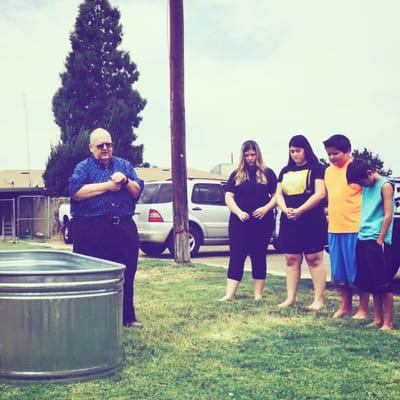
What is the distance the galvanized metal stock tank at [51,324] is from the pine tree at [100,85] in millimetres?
37743

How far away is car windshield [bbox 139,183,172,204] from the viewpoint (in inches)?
587

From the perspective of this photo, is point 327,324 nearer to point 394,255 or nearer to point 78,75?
point 394,255

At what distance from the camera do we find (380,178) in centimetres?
622

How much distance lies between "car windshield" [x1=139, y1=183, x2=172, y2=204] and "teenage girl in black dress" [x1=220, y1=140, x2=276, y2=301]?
281 inches

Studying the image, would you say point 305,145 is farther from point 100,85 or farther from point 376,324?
point 100,85

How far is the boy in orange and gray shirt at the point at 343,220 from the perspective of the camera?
6664 millimetres

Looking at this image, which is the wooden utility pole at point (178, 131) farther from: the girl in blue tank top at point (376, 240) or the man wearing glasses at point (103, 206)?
the girl in blue tank top at point (376, 240)

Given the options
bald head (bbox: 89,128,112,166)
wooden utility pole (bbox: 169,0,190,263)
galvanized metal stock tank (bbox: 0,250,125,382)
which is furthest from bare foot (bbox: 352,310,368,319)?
wooden utility pole (bbox: 169,0,190,263)

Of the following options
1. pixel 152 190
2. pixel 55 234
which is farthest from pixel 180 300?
pixel 55 234

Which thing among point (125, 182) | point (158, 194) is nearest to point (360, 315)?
point (125, 182)

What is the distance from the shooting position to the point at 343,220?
672 cm

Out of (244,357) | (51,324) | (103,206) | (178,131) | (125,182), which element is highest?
(178,131)

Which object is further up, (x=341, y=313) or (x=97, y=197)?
(x=97, y=197)

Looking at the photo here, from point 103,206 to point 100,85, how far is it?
39.4 meters
